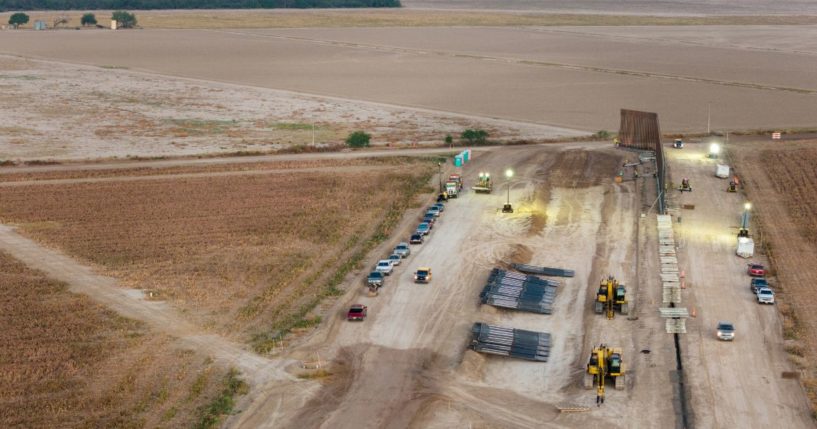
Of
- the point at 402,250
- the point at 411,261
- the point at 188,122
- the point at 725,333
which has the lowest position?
the point at 725,333

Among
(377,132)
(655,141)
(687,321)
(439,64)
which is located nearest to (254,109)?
(377,132)

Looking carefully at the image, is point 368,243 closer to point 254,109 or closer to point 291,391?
point 291,391

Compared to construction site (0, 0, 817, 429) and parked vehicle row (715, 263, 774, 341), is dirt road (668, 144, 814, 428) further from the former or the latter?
parked vehicle row (715, 263, 774, 341)

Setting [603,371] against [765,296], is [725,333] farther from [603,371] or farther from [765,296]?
[603,371]

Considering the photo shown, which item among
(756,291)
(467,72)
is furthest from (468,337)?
(467,72)

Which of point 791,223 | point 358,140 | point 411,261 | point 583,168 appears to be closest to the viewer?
point 411,261

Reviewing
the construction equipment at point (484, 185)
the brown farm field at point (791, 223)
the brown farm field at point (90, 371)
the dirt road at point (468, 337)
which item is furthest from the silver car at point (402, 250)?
the brown farm field at point (791, 223)

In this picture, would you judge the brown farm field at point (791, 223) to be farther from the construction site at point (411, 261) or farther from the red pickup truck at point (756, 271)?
the red pickup truck at point (756, 271)
